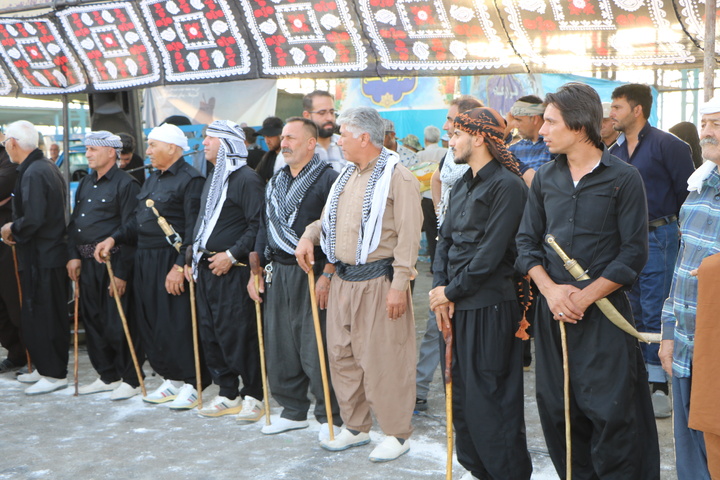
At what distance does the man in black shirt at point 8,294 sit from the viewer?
679cm

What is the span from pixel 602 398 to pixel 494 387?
0.62 m

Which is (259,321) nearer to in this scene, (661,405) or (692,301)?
(661,405)

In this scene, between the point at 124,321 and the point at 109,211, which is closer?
the point at 124,321

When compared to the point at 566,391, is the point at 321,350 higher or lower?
lower

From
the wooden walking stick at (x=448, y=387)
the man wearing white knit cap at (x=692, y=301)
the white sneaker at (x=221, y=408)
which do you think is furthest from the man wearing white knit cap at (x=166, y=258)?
the man wearing white knit cap at (x=692, y=301)

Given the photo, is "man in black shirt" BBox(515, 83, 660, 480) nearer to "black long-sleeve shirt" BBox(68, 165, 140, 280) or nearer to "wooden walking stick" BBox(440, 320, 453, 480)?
"wooden walking stick" BBox(440, 320, 453, 480)

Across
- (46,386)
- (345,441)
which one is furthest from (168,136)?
(345,441)

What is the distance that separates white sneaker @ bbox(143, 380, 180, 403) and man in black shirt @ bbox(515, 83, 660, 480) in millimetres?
3250

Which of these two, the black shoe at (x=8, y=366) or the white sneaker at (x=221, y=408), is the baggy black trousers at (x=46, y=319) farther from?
the white sneaker at (x=221, y=408)

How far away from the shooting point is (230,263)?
5.29 metres

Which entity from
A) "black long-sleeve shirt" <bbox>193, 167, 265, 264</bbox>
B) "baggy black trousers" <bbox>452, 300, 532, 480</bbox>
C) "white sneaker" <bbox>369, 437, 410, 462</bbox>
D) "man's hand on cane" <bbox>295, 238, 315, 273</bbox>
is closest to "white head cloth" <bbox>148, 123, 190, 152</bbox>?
"black long-sleeve shirt" <bbox>193, 167, 265, 264</bbox>

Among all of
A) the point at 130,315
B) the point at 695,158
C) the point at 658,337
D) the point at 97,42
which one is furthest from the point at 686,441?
the point at 97,42

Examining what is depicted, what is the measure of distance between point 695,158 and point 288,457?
396cm

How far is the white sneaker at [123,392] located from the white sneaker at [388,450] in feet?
7.71
